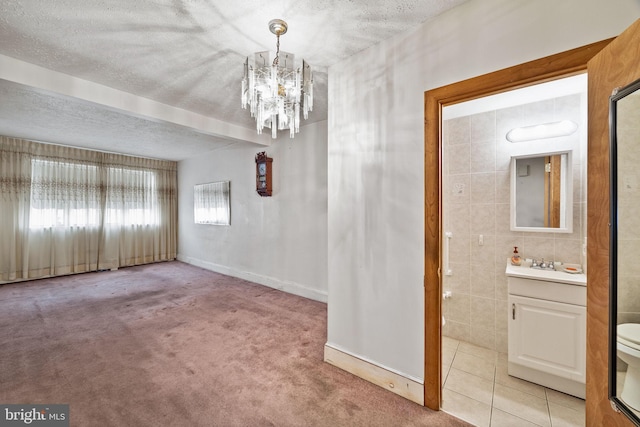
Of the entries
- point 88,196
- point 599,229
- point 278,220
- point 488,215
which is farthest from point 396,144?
point 88,196

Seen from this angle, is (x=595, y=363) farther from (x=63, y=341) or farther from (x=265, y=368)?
(x=63, y=341)

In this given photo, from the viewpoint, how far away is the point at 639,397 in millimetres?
1047

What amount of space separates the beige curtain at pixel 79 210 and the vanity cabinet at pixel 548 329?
7011 millimetres

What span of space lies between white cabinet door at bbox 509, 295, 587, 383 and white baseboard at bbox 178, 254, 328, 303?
229cm

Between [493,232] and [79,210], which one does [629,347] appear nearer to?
[493,232]

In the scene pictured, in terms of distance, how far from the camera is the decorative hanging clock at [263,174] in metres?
4.41

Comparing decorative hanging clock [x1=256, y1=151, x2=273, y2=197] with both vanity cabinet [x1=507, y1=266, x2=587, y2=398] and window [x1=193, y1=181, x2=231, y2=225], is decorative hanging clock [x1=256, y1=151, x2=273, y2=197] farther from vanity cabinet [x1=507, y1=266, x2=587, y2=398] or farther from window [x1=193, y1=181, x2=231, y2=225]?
vanity cabinet [x1=507, y1=266, x2=587, y2=398]

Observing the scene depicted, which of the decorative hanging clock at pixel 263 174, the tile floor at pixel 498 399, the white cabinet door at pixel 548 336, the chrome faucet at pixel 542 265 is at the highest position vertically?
the decorative hanging clock at pixel 263 174

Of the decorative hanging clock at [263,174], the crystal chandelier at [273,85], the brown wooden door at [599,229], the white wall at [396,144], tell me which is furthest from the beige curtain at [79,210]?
the brown wooden door at [599,229]

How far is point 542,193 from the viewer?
2258 mm

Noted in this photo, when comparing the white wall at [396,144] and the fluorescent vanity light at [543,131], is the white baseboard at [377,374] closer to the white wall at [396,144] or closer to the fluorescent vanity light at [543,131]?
the white wall at [396,144]

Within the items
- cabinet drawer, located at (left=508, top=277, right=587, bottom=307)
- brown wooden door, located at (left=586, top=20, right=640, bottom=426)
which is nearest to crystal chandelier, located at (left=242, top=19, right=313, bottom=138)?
brown wooden door, located at (left=586, top=20, right=640, bottom=426)

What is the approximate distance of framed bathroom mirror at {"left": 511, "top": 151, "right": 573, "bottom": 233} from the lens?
2.15 metres

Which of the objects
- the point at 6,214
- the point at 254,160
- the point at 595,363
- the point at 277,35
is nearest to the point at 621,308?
the point at 595,363
